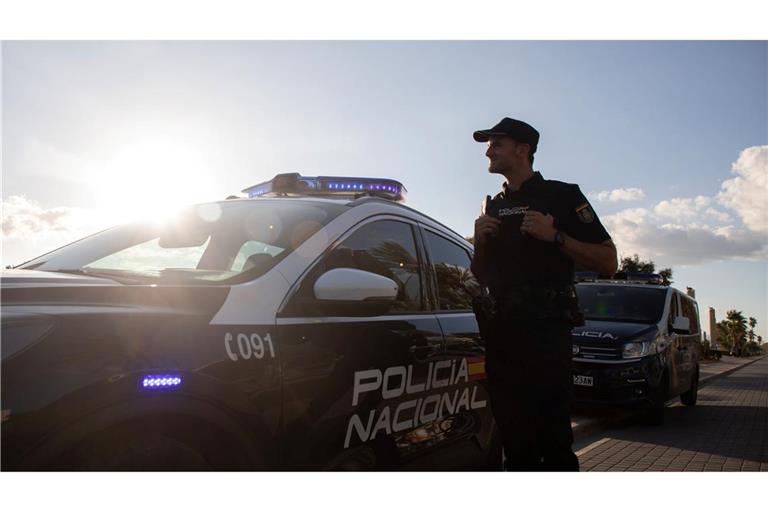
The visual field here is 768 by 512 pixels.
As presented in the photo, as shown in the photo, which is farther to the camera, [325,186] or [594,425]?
[594,425]

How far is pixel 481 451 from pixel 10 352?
274 cm

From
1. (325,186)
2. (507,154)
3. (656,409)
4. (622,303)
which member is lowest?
(656,409)

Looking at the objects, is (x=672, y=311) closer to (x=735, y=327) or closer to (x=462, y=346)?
(x=462, y=346)

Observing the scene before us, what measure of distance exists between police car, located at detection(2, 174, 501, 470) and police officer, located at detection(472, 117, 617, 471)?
0.34 metres

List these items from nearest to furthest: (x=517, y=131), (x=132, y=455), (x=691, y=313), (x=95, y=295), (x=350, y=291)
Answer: (x=132, y=455)
(x=95, y=295)
(x=350, y=291)
(x=517, y=131)
(x=691, y=313)

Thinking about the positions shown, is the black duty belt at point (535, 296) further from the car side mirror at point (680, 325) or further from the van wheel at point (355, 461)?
the car side mirror at point (680, 325)

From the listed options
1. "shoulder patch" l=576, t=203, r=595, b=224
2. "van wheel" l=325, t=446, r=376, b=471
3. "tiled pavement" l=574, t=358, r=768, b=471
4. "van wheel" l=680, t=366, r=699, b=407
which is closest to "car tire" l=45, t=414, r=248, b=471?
"van wheel" l=325, t=446, r=376, b=471

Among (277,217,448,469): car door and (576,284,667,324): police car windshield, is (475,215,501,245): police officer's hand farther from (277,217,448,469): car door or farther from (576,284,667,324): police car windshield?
(576,284,667,324): police car windshield

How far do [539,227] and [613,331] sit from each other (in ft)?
20.0

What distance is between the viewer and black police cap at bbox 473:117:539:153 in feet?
10.8

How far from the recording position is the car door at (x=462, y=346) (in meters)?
3.41

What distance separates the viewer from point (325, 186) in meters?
3.58

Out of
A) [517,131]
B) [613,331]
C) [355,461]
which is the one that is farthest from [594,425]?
[355,461]

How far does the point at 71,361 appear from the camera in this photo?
1666 millimetres
